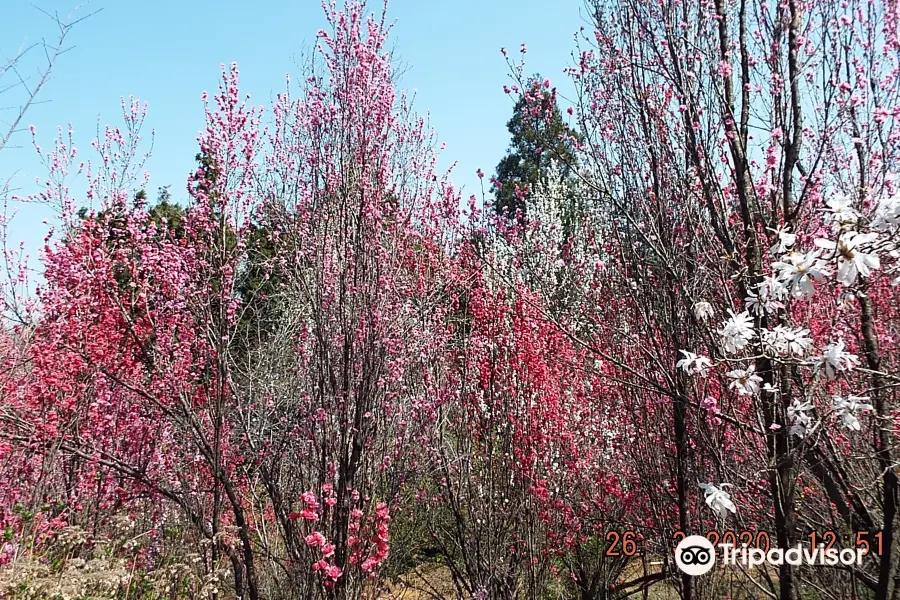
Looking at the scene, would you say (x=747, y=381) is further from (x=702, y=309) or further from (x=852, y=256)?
(x=852, y=256)

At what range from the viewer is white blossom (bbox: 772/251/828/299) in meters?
1.81

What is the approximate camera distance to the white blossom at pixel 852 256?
1730 millimetres

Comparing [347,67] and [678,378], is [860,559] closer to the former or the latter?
[678,378]

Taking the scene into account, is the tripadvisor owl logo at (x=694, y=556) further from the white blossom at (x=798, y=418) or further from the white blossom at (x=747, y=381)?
the white blossom at (x=747, y=381)

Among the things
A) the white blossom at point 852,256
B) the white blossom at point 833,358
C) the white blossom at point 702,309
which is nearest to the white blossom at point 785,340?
the white blossom at point 833,358

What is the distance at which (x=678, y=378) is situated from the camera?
10.1 ft

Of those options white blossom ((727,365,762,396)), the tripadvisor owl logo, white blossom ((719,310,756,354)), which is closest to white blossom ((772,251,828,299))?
white blossom ((719,310,756,354))

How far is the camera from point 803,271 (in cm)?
184

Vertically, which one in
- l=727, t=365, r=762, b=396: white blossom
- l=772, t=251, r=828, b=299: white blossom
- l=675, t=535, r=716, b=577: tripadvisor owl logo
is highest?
l=772, t=251, r=828, b=299: white blossom

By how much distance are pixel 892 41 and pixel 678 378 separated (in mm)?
2149

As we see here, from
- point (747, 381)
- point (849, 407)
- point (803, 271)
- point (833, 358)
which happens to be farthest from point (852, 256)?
point (849, 407)

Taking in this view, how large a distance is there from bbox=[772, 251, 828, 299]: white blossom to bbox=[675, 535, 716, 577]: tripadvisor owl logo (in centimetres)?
217

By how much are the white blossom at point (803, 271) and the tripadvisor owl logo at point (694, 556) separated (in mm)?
2173

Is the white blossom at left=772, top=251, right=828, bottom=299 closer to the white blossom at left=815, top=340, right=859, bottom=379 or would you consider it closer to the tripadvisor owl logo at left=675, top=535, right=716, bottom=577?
the white blossom at left=815, top=340, right=859, bottom=379
